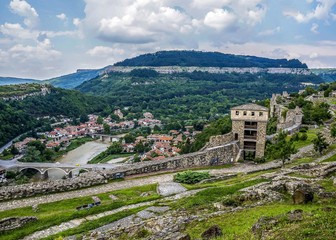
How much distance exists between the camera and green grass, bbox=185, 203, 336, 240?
8828 millimetres

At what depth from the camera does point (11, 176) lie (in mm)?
68000

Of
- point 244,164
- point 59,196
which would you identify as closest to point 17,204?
point 59,196

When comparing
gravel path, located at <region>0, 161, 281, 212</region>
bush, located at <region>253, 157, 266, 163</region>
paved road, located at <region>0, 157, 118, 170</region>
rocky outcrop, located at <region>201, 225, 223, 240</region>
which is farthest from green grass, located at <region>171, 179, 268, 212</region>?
paved road, located at <region>0, 157, 118, 170</region>

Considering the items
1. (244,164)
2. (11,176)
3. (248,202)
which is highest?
(248,202)

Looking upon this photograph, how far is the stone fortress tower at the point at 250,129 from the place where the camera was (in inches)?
1203

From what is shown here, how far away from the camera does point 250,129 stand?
3109cm

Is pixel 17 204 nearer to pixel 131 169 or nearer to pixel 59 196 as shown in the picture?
pixel 59 196

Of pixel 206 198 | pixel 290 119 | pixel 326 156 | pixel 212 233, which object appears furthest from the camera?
pixel 290 119

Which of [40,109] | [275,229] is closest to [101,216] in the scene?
[275,229]

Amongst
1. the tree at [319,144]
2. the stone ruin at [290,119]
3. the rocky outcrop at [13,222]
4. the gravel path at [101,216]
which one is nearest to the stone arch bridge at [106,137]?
the stone ruin at [290,119]

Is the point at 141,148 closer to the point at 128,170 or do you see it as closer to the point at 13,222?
the point at 128,170

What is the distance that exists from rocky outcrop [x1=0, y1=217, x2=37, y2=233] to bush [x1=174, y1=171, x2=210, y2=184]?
9.82 meters

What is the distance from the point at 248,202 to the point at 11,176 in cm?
6460

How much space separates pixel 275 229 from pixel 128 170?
48.5 feet
